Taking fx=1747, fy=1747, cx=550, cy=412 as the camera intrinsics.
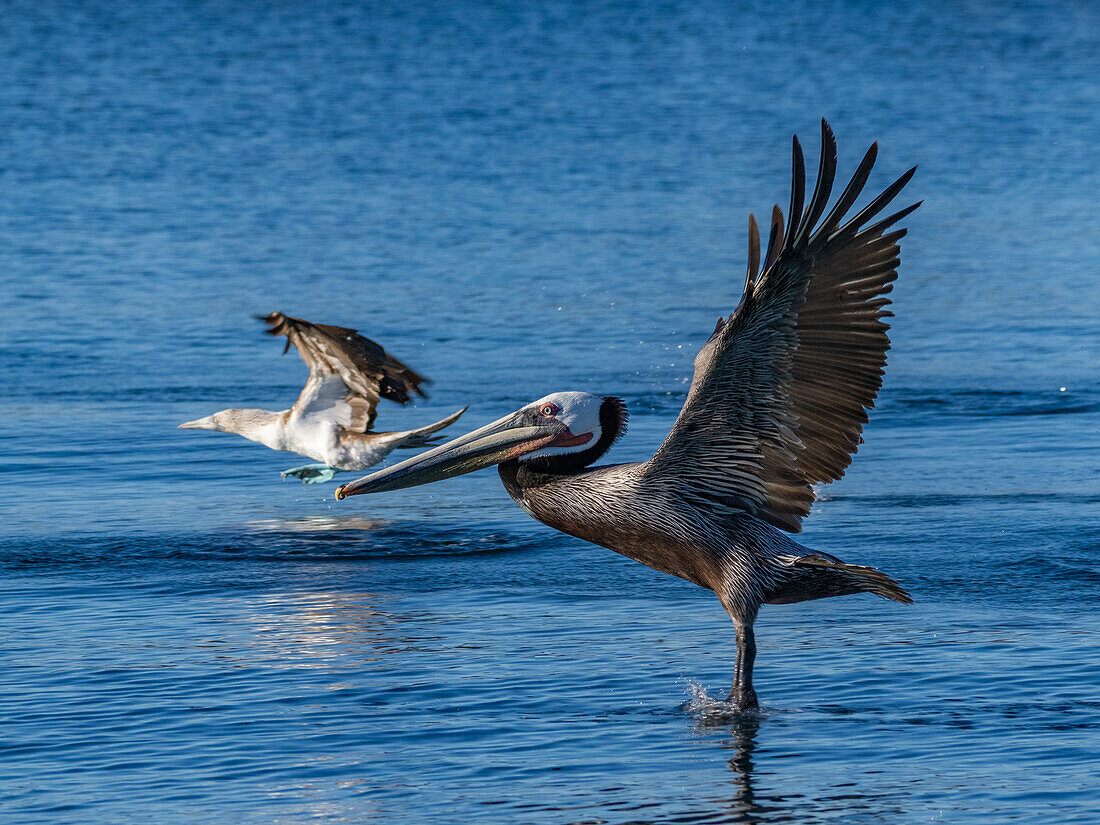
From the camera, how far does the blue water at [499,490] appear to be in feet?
17.2

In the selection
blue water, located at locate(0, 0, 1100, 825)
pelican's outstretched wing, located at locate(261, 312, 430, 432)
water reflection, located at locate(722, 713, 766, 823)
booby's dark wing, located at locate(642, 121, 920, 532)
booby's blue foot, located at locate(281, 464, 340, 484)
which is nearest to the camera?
water reflection, located at locate(722, 713, 766, 823)

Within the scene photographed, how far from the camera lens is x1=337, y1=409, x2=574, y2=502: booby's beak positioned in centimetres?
604

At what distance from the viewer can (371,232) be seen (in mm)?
19109

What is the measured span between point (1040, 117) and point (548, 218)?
417 inches

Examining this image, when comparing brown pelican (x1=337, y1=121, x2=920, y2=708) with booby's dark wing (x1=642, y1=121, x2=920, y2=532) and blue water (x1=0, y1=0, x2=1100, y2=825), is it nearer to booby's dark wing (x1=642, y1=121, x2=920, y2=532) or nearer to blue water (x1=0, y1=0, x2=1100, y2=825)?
booby's dark wing (x1=642, y1=121, x2=920, y2=532)

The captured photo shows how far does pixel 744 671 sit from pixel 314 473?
4698mm

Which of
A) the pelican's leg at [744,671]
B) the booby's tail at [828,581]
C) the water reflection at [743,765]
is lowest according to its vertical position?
the water reflection at [743,765]

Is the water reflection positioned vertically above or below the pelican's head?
below

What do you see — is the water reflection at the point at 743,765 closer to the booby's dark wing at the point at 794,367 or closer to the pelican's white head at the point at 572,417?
the booby's dark wing at the point at 794,367

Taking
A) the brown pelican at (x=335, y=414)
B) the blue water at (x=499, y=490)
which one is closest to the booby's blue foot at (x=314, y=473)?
the brown pelican at (x=335, y=414)

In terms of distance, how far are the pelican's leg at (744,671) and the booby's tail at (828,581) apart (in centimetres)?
15

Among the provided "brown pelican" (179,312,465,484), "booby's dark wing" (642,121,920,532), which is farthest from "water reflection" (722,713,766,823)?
"brown pelican" (179,312,465,484)

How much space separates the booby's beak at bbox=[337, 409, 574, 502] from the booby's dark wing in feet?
1.38

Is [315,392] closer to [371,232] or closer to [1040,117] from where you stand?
[371,232]
